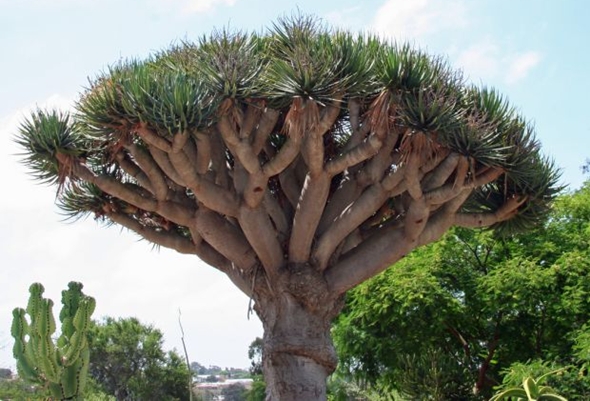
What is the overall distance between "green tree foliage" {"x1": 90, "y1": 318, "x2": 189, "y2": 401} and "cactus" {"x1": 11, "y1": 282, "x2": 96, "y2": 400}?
25234 mm

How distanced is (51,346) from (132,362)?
1066 inches

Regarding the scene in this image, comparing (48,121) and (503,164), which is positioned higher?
(48,121)

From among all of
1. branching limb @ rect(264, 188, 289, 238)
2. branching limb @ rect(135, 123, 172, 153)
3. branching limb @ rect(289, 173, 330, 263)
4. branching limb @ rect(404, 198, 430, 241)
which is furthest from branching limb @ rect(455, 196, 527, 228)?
branching limb @ rect(135, 123, 172, 153)

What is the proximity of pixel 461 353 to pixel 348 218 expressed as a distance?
851cm

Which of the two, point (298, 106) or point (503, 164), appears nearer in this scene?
point (298, 106)

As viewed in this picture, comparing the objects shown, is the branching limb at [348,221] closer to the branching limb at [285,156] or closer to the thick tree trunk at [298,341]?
the thick tree trunk at [298,341]

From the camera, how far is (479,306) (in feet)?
50.8

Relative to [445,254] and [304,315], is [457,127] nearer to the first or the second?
[304,315]

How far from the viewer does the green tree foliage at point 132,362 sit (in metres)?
33.7

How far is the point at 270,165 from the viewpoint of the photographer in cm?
830

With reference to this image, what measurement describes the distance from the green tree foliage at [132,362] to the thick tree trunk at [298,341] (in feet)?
84.7

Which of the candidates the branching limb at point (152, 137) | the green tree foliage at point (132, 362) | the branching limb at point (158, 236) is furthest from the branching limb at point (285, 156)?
the green tree foliage at point (132, 362)

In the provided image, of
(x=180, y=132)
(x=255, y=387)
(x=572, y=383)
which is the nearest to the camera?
(x=180, y=132)

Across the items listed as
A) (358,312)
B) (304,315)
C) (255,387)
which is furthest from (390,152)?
(255,387)
